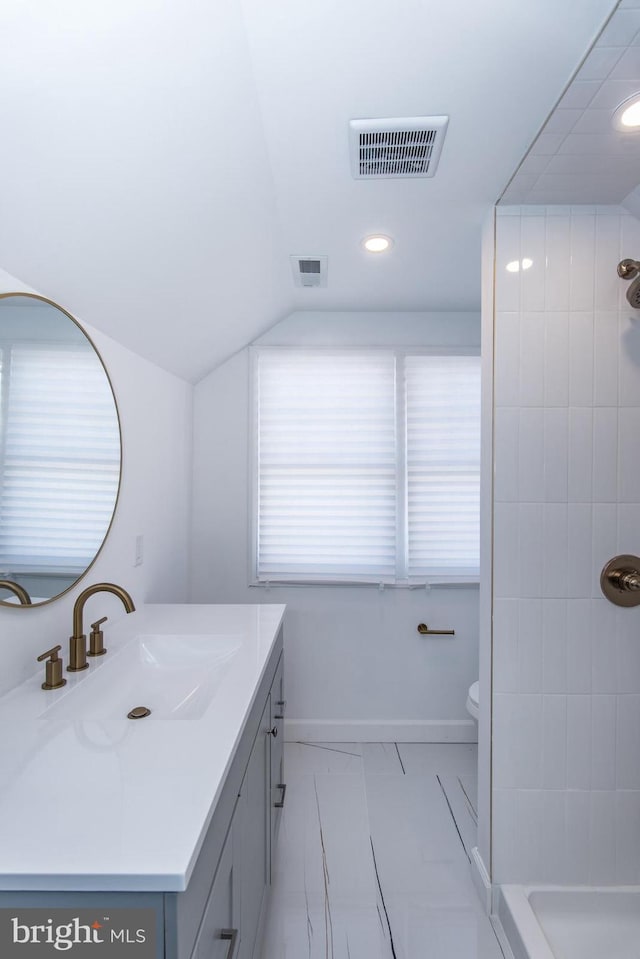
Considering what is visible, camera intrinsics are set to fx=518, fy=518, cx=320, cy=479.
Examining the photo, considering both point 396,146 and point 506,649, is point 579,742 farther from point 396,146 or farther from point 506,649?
point 396,146

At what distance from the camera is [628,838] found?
65.4 inches

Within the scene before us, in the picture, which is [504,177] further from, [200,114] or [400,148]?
[200,114]

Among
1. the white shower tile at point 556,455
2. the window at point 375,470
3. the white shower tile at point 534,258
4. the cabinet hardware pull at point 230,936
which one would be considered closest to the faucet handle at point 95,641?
the cabinet hardware pull at point 230,936

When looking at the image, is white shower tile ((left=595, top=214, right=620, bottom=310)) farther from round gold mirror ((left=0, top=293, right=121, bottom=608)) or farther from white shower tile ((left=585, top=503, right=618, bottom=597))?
round gold mirror ((left=0, top=293, right=121, bottom=608))

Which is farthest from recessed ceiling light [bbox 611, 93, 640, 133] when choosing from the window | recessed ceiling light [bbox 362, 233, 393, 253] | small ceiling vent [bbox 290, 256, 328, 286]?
the window

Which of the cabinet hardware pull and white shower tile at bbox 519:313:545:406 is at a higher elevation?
white shower tile at bbox 519:313:545:406

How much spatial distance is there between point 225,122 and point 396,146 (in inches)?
19.4

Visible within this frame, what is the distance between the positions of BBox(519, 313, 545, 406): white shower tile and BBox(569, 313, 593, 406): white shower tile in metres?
0.09

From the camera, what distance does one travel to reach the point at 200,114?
4.01ft

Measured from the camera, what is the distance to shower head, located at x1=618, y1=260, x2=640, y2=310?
159cm

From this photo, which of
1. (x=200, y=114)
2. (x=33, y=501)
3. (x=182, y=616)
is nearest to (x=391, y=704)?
(x=182, y=616)

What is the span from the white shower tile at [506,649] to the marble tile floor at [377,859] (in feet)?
2.54

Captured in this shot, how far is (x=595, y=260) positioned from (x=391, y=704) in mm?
2321

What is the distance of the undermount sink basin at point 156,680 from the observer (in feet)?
4.17
